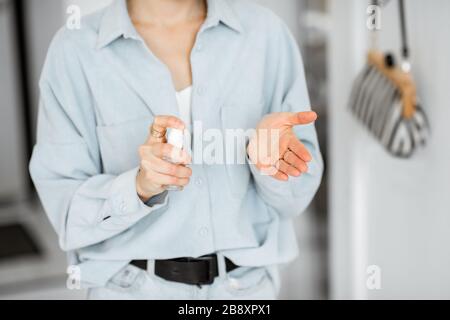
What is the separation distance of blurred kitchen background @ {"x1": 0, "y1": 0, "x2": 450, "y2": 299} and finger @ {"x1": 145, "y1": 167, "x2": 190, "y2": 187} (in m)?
0.22

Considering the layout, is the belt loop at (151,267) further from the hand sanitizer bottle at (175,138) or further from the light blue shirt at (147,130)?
the hand sanitizer bottle at (175,138)

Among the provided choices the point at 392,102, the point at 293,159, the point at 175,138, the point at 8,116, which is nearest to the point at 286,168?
the point at 293,159

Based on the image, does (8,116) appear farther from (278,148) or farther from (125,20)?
(278,148)

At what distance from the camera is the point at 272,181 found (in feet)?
2.24

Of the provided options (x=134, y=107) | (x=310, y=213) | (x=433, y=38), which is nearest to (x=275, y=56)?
(x=134, y=107)

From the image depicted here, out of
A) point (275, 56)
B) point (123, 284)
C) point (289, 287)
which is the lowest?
point (289, 287)

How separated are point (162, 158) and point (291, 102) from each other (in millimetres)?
191

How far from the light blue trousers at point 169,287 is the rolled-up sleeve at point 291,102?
0.32 ft

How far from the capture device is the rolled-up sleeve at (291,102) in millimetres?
711

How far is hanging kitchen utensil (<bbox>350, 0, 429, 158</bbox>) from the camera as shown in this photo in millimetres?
886

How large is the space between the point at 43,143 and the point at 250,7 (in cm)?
27

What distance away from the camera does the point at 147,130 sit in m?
0.69

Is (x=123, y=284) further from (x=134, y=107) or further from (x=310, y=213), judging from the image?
(x=310, y=213)

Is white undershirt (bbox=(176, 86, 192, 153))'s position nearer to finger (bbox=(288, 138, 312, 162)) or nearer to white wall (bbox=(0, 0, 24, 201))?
finger (bbox=(288, 138, 312, 162))
